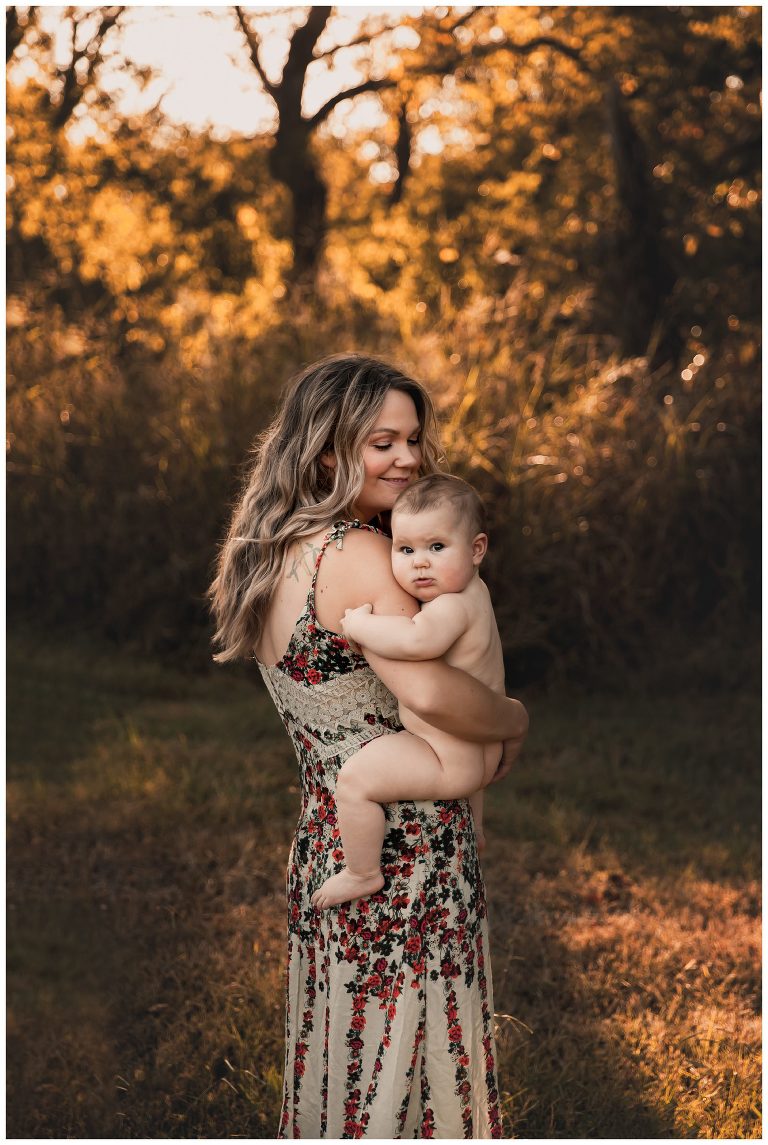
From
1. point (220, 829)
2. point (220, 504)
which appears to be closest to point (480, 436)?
point (220, 504)

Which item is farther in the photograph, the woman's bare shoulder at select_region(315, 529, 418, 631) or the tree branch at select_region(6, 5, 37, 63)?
the tree branch at select_region(6, 5, 37, 63)

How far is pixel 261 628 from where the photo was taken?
7.92 feet

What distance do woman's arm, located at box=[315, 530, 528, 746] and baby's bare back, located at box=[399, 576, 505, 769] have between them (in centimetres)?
4

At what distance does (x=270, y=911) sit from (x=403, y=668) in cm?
279

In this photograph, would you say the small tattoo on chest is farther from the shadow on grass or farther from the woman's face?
the shadow on grass

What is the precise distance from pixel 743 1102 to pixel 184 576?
567 centimetres

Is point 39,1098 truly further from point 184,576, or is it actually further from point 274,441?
point 184,576

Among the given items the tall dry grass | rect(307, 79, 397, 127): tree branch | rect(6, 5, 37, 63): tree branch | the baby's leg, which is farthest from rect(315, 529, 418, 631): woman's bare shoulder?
rect(307, 79, 397, 127): tree branch

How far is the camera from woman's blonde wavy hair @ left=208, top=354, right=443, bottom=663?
7.52 feet

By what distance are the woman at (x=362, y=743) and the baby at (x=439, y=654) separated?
5 centimetres

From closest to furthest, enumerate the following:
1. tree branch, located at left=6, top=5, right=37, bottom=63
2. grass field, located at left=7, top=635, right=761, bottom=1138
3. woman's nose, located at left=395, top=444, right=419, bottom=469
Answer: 1. woman's nose, located at left=395, top=444, right=419, bottom=469
2. grass field, located at left=7, top=635, right=761, bottom=1138
3. tree branch, located at left=6, top=5, right=37, bottom=63

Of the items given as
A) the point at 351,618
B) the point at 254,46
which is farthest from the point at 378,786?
the point at 254,46

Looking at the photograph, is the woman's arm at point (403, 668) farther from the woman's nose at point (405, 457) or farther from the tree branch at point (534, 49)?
the tree branch at point (534, 49)

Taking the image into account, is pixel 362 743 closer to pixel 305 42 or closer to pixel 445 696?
pixel 445 696
